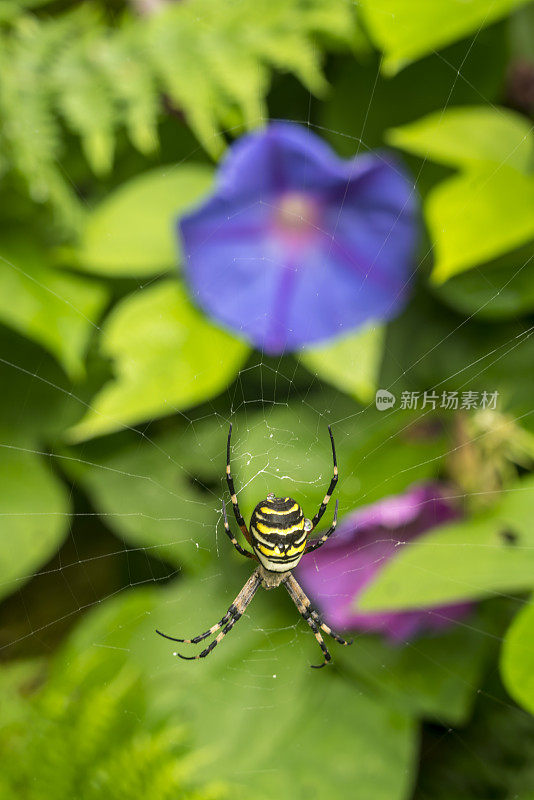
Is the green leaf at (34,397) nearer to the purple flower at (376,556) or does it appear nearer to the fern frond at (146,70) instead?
the fern frond at (146,70)

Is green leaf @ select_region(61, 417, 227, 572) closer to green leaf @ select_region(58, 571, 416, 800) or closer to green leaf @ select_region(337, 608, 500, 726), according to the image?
green leaf @ select_region(58, 571, 416, 800)

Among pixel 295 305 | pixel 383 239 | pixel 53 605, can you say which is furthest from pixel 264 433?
pixel 53 605

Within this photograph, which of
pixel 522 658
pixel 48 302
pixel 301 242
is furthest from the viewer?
pixel 301 242

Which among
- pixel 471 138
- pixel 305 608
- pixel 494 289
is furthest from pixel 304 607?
pixel 471 138

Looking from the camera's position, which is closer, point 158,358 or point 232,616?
point 158,358

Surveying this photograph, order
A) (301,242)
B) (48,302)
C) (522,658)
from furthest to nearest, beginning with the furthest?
(301,242) → (48,302) → (522,658)

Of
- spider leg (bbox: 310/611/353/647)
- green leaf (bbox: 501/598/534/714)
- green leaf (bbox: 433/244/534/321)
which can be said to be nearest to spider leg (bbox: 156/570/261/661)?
spider leg (bbox: 310/611/353/647)

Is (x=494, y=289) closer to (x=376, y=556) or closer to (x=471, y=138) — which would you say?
(x=471, y=138)
